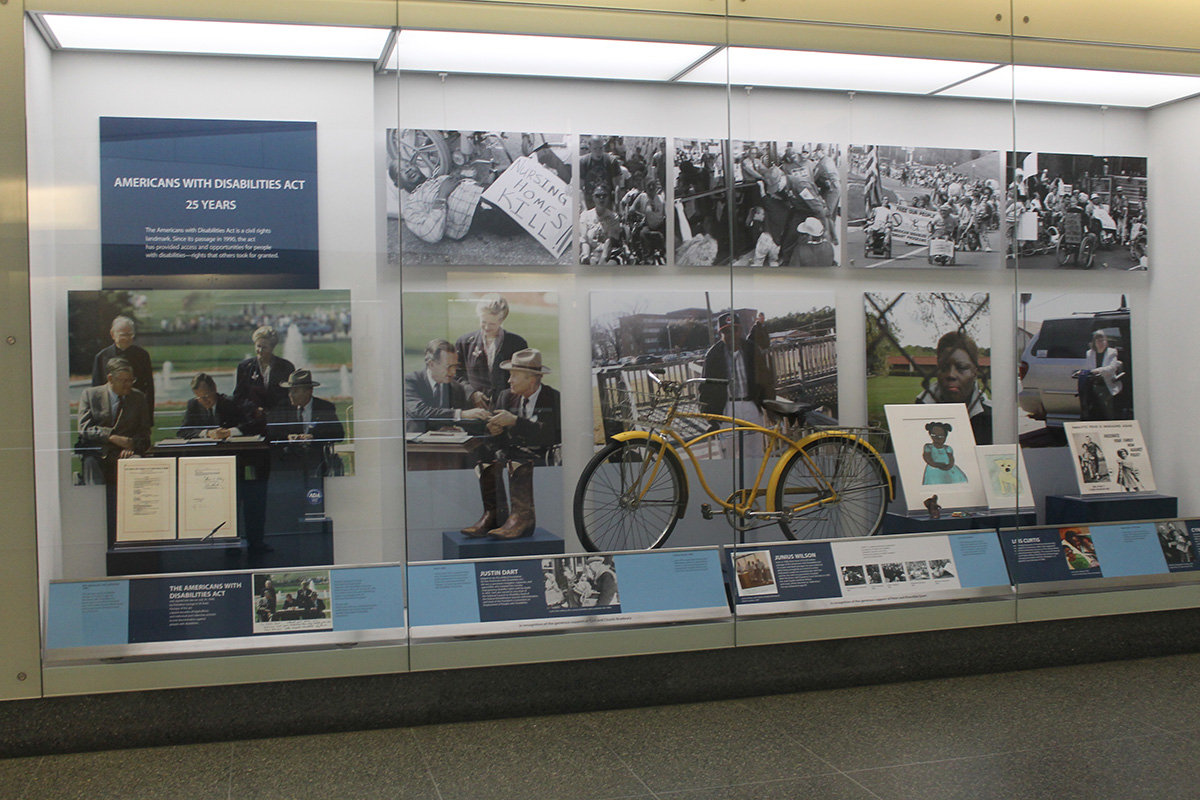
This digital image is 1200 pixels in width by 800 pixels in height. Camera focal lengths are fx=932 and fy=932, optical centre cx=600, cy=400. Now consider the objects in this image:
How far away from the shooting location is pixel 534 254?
12.2ft

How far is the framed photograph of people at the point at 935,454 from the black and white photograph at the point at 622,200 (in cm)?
138

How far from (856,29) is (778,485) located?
192 cm

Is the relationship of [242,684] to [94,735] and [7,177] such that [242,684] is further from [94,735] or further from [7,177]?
[7,177]

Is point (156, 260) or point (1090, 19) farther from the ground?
point (1090, 19)

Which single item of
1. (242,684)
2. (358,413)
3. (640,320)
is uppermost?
(640,320)

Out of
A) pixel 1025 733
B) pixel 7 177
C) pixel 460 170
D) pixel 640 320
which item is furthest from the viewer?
pixel 640 320

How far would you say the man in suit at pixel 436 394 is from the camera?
11.6 feet

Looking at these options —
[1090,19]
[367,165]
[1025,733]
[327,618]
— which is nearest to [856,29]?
[1090,19]

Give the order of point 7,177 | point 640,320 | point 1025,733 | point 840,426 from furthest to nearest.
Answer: point 840,426 < point 640,320 < point 1025,733 < point 7,177

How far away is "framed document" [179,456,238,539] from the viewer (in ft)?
11.0

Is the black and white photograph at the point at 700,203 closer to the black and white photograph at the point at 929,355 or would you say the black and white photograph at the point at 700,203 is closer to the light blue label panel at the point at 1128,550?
the black and white photograph at the point at 929,355

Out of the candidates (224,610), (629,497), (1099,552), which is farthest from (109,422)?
(1099,552)

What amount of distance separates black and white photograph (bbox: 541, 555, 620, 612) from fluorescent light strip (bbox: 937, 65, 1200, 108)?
8.38 ft

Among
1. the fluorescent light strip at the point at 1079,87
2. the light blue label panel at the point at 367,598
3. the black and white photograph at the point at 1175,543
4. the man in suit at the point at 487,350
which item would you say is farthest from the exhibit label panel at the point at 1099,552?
the light blue label panel at the point at 367,598
